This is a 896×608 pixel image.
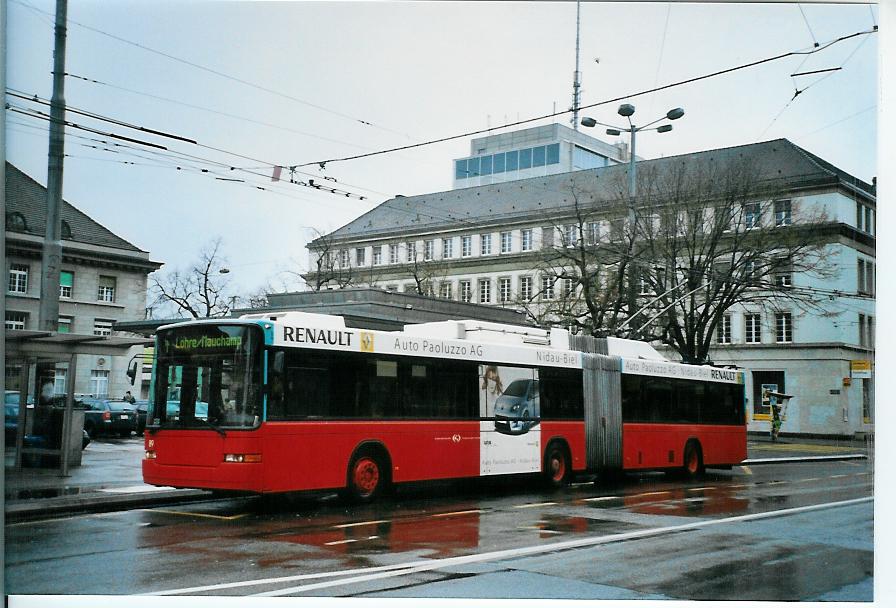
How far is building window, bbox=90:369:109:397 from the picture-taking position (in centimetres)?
1405

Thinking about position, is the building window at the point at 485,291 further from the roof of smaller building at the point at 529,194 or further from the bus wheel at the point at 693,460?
the bus wheel at the point at 693,460

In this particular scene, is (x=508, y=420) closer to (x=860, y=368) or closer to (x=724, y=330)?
(x=724, y=330)

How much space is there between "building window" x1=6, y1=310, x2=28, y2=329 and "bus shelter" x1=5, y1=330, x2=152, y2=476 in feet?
0.24

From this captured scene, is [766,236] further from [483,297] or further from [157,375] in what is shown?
[157,375]

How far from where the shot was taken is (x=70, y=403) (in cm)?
1404

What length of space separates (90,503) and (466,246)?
6.87 m

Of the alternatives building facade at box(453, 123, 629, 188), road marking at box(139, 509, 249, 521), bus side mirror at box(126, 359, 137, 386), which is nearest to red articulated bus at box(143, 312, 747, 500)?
bus side mirror at box(126, 359, 137, 386)

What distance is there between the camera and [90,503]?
516 inches

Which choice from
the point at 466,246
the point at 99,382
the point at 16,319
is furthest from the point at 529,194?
the point at 16,319

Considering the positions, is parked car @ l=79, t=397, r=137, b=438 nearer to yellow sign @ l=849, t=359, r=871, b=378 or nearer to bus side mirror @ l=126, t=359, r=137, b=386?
bus side mirror @ l=126, t=359, r=137, b=386

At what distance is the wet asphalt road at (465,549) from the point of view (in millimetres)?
9477

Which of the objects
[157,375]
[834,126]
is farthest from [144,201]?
[834,126]

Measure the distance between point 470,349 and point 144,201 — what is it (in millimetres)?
5552

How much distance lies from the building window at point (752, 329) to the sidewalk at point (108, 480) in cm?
179
